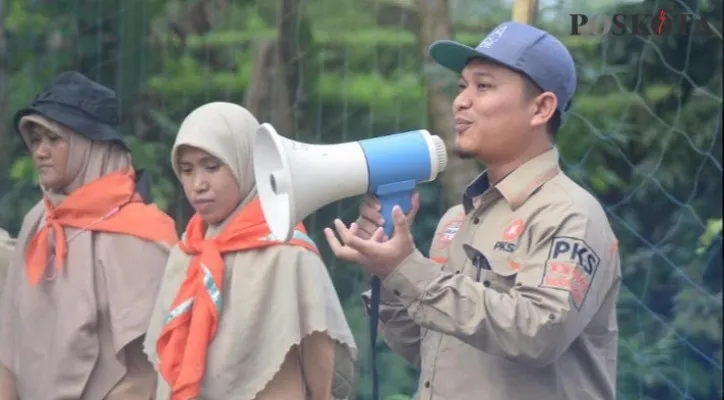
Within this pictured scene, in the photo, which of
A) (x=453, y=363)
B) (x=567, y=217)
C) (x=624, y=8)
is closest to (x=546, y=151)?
(x=567, y=217)

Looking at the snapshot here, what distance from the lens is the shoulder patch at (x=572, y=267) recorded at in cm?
322

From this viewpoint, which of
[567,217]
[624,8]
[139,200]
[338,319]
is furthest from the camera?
[624,8]

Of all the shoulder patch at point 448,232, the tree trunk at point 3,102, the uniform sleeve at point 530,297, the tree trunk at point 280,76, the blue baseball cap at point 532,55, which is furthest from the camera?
the tree trunk at point 3,102

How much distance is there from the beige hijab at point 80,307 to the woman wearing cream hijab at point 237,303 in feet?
0.68

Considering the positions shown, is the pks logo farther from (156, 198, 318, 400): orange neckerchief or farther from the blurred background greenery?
the blurred background greenery

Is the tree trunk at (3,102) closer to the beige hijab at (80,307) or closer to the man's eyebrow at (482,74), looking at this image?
the beige hijab at (80,307)

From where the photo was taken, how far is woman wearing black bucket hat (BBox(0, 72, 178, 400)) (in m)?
4.42

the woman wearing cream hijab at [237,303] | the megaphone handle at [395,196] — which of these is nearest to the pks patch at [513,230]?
the megaphone handle at [395,196]

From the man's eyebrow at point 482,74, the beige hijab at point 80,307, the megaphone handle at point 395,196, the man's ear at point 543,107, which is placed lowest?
the beige hijab at point 80,307

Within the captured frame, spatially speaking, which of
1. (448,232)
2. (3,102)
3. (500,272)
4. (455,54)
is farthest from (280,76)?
(500,272)

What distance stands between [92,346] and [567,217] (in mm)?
1693

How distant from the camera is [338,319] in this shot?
421 cm

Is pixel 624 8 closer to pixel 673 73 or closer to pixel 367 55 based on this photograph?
pixel 673 73

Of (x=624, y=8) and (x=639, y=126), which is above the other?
(x=624, y=8)
